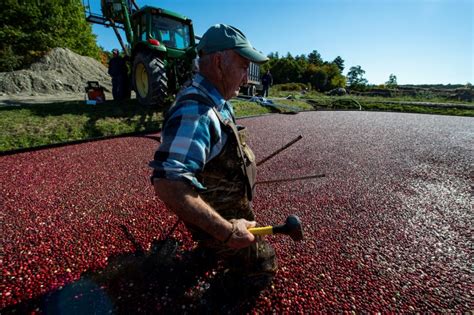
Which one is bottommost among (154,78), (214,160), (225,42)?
(214,160)

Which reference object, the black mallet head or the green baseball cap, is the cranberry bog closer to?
the black mallet head

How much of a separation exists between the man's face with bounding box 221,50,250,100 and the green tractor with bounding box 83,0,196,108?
6.02 metres

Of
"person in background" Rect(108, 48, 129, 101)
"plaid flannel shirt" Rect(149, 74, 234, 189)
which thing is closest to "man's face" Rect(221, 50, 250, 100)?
"plaid flannel shirt" Rect(149, 74, 234, 189)

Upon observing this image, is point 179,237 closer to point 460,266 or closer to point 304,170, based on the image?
point 460,266

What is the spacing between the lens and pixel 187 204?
1152mm

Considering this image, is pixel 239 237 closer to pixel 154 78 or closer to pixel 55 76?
pixel 154 78

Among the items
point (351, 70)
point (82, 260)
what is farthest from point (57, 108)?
point (351, 70)

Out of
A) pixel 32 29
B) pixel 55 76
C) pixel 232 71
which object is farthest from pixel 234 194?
pixel 32 29

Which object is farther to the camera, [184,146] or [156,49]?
[156,49]

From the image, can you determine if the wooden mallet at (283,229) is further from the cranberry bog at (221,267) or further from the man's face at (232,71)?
the man's face at (232,71)

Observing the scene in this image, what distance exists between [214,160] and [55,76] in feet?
57.2

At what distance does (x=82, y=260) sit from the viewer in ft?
6.98

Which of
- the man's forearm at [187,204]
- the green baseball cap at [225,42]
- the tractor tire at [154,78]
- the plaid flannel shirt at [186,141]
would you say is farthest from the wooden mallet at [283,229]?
the tractor tire at [154,78]

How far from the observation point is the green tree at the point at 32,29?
61.3ft
